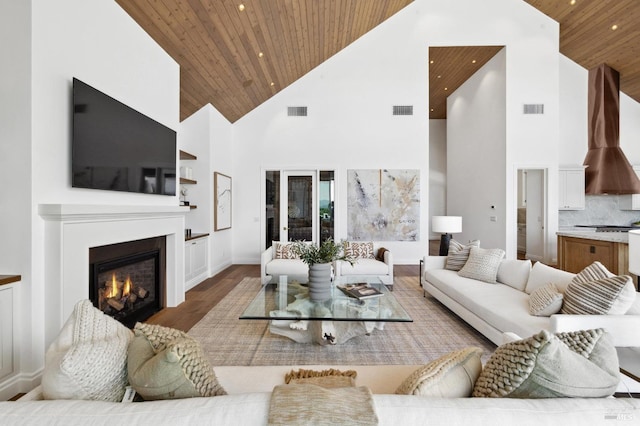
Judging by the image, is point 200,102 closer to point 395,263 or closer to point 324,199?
point 324,199

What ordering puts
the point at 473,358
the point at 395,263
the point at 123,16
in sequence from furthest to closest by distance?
1. the point at 395,263
2. the point at 123,16
3. the point at 473,358

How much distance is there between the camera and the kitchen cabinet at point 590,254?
13.5ft

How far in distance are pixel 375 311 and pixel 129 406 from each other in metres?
2.09

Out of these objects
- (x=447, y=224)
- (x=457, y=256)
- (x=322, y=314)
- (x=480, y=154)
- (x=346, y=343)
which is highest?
(x=480, y=154)

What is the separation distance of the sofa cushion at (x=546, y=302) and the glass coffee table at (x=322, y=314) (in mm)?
1024

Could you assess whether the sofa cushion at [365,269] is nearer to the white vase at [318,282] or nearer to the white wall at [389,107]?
the white vase at [318,282]

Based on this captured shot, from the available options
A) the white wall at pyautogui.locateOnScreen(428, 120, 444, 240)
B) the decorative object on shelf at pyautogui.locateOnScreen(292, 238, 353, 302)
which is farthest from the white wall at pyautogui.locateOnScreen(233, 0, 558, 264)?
the white wall at pyautogui.locateOnScreen(428, 120, 444, 240)

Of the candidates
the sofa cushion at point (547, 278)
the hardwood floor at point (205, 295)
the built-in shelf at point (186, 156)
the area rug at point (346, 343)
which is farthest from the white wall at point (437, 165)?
the built-in shelf at point (186, 156)

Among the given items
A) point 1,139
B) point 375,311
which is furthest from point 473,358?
point 1,139

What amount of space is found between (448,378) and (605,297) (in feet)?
6.06

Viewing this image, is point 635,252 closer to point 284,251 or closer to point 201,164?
point 284,251

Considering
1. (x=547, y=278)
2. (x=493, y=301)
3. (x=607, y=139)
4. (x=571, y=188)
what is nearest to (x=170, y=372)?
(x=493, y=301)

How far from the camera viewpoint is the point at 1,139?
207 centimetres

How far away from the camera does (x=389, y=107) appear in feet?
21.3
